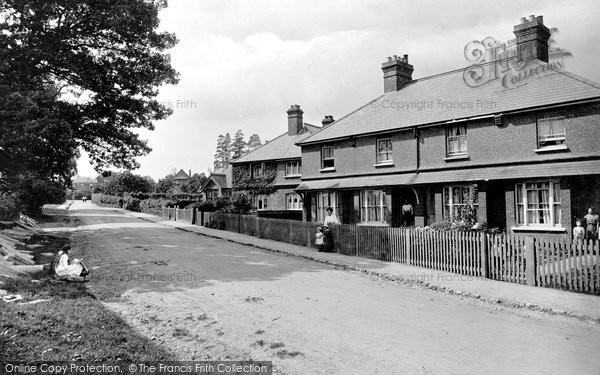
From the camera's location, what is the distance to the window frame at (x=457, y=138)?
20062 mm

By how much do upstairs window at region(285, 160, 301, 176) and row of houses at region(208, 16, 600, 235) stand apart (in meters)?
6.93

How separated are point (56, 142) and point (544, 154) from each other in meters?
21.9

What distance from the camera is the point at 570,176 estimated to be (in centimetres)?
1595

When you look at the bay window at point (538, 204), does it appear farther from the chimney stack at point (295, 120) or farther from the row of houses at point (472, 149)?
the chimney stack at point (295, 120)

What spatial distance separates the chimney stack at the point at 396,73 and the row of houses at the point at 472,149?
0.07 m

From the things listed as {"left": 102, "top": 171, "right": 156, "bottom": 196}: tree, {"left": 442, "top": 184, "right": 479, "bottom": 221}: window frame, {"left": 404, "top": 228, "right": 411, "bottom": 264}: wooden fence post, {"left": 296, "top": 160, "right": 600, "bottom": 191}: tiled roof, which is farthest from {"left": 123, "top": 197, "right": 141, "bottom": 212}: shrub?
{"left": 404, "top": 228, "right": 411, "bottom": 264}: wooden fence post

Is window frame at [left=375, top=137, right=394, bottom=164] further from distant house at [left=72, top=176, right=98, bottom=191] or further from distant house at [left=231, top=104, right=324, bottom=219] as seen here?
distant house at [left=72, top=176, right=98, bottom=191]

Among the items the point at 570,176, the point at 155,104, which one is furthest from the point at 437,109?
the point at 155,104

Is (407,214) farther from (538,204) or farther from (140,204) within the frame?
(140,204)

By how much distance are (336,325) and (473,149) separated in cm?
1567

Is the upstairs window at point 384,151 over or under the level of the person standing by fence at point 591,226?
over

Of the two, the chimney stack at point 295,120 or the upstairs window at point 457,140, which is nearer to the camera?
the upstairs window at point 457,140

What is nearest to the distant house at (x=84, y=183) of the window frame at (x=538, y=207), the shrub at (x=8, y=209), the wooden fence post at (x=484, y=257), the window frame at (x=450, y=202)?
the shrub at (x=8, y=209)

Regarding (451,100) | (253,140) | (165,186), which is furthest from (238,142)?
(451,100)
